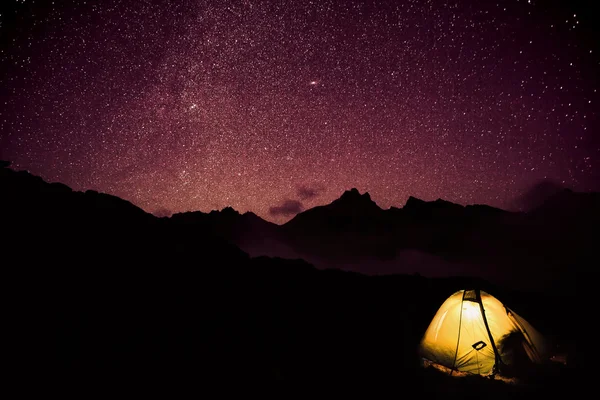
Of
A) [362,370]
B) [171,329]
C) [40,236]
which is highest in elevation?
[40,236]

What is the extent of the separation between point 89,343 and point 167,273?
984cm

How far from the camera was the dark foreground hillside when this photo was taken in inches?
283

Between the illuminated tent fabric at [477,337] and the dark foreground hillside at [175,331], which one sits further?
the illuminated tent fabric at [477,337]

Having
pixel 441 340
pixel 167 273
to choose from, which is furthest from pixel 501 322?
pixel 167 273

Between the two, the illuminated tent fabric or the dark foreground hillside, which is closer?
the dark foreground hillside

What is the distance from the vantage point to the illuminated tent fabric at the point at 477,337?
7770 millimetres

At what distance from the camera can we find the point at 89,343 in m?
8.30

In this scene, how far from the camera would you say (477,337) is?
26.6 ft

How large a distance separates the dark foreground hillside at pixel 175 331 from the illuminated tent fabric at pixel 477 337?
1.40 ft

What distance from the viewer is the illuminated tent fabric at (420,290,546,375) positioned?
25.5 feet

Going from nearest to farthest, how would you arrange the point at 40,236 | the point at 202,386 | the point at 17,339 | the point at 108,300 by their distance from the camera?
the point at 202,386 < the point at 17,339 < the point at 108,300 < the point at 40,236

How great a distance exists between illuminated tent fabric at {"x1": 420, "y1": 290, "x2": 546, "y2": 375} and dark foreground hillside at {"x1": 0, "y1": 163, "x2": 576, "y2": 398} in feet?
1.40

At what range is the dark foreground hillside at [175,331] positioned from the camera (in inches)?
283

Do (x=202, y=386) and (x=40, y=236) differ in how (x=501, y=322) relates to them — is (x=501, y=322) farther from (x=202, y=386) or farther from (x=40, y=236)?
(x=40, y=236)
